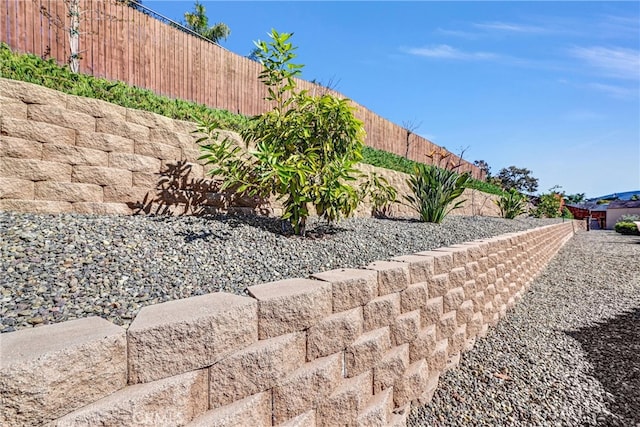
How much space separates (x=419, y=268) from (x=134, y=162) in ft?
7.78

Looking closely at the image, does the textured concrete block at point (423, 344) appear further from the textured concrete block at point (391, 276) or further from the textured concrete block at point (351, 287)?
the textured concrete block at point (351, 287)

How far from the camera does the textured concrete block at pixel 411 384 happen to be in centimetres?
192

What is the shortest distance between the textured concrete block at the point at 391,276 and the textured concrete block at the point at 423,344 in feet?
1.35

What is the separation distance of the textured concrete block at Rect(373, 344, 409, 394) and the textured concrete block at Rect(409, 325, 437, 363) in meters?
0.08

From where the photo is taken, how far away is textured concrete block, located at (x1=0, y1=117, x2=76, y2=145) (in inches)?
84.4

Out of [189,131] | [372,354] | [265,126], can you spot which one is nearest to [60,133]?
[189,131]

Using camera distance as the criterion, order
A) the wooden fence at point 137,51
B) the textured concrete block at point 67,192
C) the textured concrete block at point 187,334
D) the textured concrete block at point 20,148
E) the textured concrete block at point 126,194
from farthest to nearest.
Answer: the wooden fence at point 137,51, the textured concrete block at point 126,194, the textured concrete block at point 67,192, the textured concrete block at point 20,148, the textured concrete block at point 187,334

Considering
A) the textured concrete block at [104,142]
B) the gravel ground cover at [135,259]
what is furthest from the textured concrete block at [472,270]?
the textured concrete block at [104,142]

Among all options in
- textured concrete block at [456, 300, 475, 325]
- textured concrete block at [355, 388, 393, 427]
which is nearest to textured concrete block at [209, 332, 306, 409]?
textured concrete block at [355, 388, 393, 427]

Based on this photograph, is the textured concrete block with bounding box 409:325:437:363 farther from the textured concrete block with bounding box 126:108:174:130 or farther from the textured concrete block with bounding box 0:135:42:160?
the textured concrete block with bounding box 0:135:42:160

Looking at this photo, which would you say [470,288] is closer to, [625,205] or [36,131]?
[36,131]

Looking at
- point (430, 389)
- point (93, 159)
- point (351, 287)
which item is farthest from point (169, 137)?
point (430, 389)

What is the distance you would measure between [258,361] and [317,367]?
1.11ft

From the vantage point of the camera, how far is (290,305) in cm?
133
